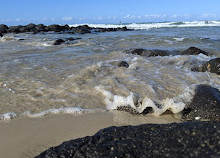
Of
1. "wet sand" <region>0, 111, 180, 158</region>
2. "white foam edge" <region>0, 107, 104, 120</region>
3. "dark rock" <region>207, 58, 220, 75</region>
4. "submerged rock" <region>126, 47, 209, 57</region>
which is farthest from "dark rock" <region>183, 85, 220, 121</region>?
"submerged rock" <region>126, 47, 209, 57</region>

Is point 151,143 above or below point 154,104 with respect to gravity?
above

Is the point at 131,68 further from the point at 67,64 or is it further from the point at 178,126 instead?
the point at 178,126

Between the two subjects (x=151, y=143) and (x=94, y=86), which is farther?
(x=94, y=86)

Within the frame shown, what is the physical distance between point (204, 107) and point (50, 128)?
185 centimetres

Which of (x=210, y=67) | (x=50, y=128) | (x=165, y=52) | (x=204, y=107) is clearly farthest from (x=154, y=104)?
(x=165, y=52)

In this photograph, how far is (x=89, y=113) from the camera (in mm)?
3061

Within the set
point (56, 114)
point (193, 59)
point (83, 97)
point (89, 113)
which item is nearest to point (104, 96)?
point (83, 97)

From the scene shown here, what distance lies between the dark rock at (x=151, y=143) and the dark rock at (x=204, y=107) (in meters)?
1.07

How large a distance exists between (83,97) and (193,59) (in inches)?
153

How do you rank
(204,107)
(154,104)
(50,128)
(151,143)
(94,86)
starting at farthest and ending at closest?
(94,86), (154,104), (204,107), (50,128), (151,143)

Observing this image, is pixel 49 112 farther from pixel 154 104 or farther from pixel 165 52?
pixel 165 52

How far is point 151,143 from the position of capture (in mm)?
1566

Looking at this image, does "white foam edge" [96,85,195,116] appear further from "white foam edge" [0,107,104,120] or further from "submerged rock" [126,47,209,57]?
"submerged rock" [126,47,209,57]

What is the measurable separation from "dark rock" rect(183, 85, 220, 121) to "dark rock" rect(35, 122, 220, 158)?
42.2 inches
